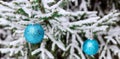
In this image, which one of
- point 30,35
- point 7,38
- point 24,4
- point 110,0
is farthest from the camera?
point 7,38

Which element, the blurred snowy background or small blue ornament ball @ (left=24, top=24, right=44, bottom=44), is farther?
the blurred snowy background

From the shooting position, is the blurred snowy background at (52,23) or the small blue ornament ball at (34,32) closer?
the small blue ornament ball at (34,32)

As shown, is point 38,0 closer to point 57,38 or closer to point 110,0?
point 57,38

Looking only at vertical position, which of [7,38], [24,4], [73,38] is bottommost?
[7,38]

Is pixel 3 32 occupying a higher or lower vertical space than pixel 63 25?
lower

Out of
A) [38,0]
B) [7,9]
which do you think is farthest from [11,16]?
[38,0]

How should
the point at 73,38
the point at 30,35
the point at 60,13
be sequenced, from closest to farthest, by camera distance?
1. the point at 30,35
2. the point at 60,13
3. the point at 73,38

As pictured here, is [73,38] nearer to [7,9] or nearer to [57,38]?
[57,38]

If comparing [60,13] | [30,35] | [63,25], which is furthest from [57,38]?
[30,35]

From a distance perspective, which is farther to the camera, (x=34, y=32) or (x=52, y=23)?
(x=52, y=23)

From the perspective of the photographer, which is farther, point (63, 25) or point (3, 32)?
point (3, 32)
